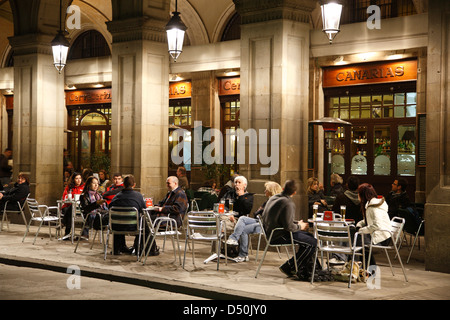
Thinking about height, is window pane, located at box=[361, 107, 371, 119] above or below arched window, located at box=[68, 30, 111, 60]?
below

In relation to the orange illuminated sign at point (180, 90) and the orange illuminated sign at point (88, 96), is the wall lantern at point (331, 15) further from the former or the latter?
the orange illuminated sign at point (88, 96)

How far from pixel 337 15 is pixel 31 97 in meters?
9.74

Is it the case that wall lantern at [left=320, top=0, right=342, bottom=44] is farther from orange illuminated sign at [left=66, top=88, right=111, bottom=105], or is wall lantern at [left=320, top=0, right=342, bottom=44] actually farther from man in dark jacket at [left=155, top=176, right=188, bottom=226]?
orange illuminated sign at [left=66, top=88, right=111, bottom=105]

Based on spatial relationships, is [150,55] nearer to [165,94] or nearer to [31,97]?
[165,94]

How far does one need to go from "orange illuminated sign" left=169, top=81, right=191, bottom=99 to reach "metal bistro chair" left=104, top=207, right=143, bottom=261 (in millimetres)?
10853

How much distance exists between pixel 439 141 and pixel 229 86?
11.1 m

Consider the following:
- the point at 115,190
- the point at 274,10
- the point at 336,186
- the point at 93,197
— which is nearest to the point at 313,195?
the point at 336,186

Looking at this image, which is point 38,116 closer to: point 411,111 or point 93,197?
point 93,197

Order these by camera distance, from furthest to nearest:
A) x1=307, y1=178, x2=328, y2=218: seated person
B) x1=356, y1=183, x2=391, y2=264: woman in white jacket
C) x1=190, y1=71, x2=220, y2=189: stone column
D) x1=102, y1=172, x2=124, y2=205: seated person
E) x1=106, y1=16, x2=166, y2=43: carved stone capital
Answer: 1. x1=190, y1=71, x2=220, y2=189: stone column
2. x1=106, y1=16, x2=166, y2=43: carved stone capital
3. x1=307, y1=178, x2=328, y2=218: seated person
4. x1=102, y1=172, x2=124, y2=205: seated person
5. x1=356, y1=183, x2=391, y2=264: woman in white jacket

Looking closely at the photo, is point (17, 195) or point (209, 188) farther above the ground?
point (209, 188)

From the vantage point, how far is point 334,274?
8.91m

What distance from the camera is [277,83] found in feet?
39.2

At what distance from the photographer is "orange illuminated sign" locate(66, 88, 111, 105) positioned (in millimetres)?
23828

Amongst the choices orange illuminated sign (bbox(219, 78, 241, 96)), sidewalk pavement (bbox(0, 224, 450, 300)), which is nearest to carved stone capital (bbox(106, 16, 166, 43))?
orange illuminated sign (bbox(219, 78, 241, 96))
